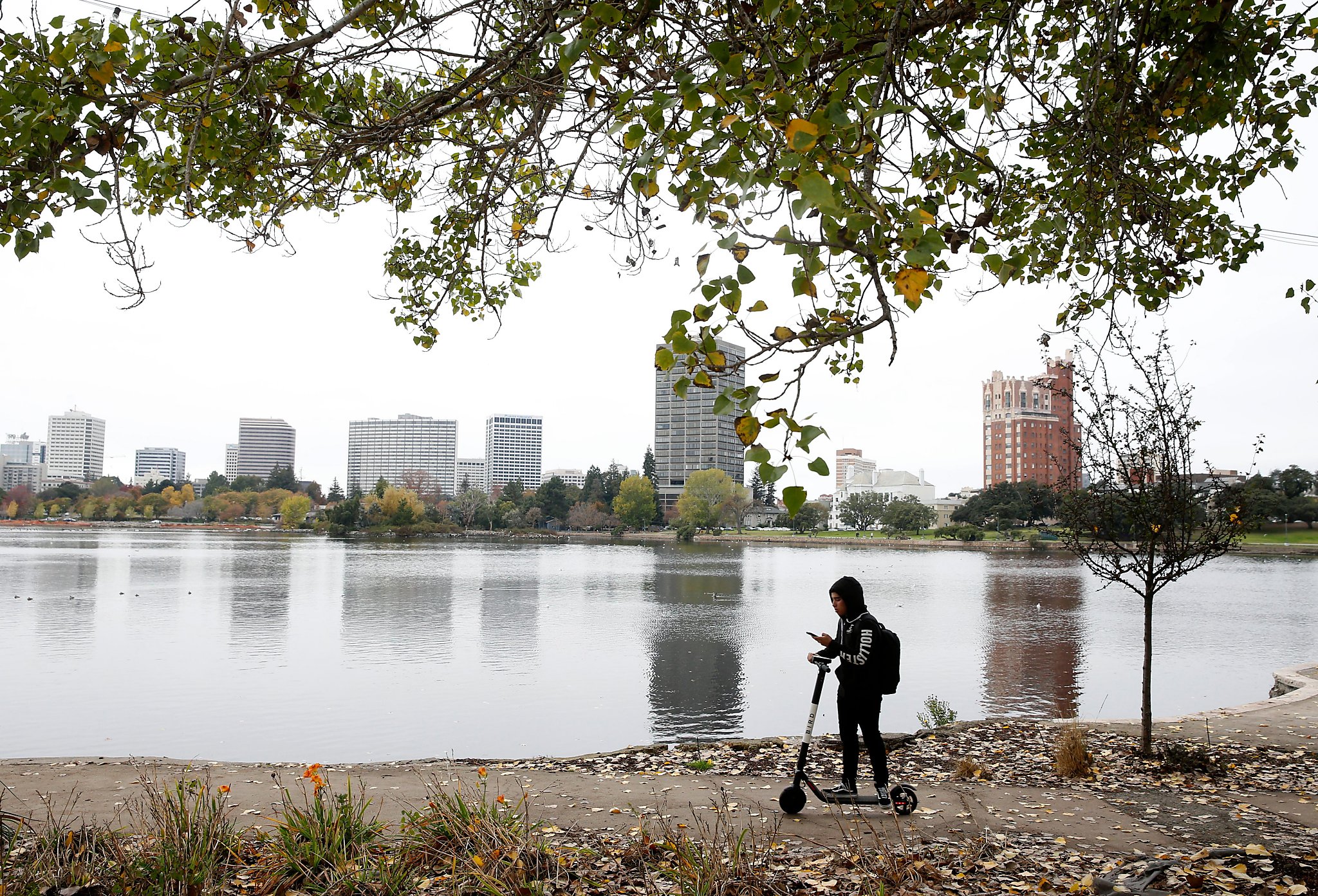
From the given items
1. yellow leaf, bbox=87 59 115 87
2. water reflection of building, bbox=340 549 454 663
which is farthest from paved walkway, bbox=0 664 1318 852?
water reflection of building, bbox=340 549 454 663

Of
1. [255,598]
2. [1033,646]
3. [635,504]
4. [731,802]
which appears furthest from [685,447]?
[731,802]

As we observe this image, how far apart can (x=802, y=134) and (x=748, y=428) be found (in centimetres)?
89

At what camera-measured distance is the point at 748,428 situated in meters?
2.62

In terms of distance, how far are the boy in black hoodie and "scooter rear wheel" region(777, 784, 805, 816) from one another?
0.74 feet

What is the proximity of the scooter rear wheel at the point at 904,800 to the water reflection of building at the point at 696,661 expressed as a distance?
6.45 m

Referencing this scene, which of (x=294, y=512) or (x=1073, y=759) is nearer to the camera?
(x=1073, y=759)

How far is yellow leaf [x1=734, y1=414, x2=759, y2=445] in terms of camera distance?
2.58 metres

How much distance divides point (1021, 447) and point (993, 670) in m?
103

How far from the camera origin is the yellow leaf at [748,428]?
2.58 m

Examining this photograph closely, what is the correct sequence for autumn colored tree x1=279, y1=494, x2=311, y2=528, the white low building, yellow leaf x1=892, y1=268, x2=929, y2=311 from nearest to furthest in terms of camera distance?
yellow leaf x1=892, y1=268, x2=929, y2=311 → autumn colored tree x1=279, y1=494, x2=311, y2=528 → the white low building

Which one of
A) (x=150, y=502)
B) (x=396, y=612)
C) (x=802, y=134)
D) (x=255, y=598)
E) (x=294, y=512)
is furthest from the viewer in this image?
(x=150, y=502)

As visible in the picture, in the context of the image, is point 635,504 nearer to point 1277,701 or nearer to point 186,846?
point 1277,701

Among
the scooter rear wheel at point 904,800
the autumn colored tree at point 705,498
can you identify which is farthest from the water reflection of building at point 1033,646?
the autumn colored tree at point 705,498

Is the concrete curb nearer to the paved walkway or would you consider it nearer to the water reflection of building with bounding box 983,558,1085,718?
the paved walkway
